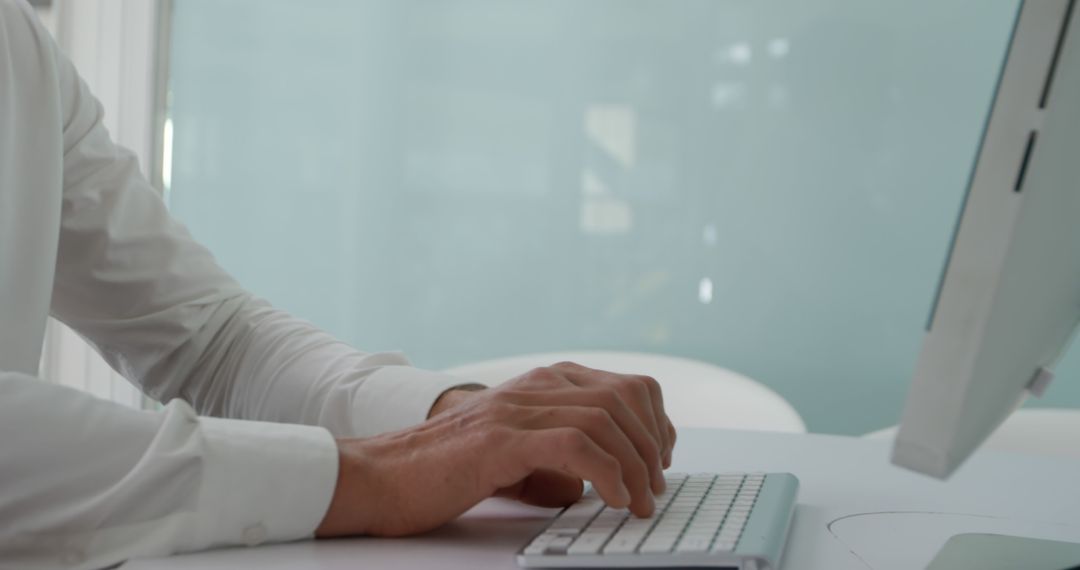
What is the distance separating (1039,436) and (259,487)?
52.1 inches

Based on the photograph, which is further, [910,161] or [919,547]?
[910,161]

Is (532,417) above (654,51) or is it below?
below

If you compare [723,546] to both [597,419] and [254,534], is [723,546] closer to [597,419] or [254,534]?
[597,419]

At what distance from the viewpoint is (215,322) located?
3.50 ft

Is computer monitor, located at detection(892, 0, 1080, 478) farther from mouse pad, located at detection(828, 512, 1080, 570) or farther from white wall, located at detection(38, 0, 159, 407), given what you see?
white wall, located at detection(38, 0, 159, 407)

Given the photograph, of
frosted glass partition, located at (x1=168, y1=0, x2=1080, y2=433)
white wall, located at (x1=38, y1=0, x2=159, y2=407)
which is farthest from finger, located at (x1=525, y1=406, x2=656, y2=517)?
white wall, located at (x1=38, y1=0, x2=159, y2=407)

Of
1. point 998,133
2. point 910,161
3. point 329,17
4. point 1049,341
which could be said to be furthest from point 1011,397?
point 329,17

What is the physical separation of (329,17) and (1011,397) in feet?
10.1

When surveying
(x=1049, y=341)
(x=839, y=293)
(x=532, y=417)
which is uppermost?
(x=1049, y=341)

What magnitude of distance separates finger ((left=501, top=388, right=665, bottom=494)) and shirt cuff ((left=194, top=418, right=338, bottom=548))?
14 centimetres

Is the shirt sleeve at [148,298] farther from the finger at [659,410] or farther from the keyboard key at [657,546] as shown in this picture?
the keyboard key at [657,546]

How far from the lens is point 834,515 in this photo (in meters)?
0.74

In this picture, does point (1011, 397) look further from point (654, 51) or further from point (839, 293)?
point (654, 51)

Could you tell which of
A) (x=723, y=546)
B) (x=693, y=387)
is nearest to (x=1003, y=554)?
(x=723, y=546)
